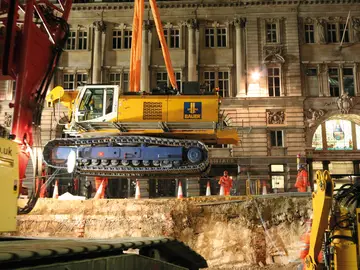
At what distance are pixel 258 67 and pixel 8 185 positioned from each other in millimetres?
27850

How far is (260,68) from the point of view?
3058cm

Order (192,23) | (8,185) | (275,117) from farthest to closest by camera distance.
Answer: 1. (192,23)
2. (275,117)
3. (8,185)

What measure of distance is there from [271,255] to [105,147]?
668 centimetres

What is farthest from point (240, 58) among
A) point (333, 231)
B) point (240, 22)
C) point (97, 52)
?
point (333, 231)

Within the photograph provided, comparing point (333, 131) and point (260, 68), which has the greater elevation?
point (260, 68)

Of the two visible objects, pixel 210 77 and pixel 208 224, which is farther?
pixel 210 77

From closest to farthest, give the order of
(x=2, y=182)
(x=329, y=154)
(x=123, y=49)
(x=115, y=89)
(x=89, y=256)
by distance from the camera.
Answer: (x=89, y=256)
(x=2, y=182)
(x=115, y=89)
(x=329, y=154)
(x=123, y=49)

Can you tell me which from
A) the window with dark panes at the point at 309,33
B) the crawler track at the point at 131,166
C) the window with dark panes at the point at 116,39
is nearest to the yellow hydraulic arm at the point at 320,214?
the crawler track at the point at 131,166

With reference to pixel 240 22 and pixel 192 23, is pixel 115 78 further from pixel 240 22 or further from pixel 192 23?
pixel 240 22

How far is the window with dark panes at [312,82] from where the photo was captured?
30.2 m

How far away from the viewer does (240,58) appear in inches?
1206

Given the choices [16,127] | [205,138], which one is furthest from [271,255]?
[16,127]

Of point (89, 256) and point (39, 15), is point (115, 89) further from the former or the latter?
point (89, 256)

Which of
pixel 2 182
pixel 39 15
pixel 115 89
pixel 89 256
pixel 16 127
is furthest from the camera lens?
pixel 115 89
